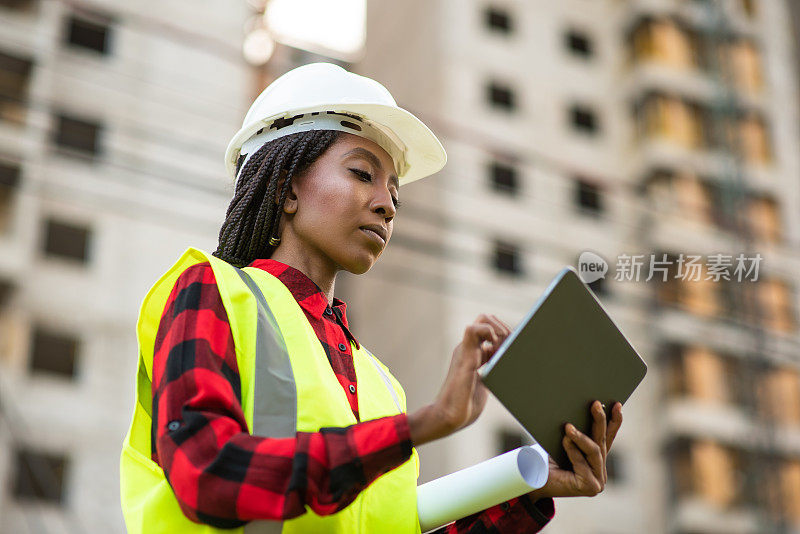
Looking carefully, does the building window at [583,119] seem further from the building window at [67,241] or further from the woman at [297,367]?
the woman at [297,367]

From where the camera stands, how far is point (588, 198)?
3169cm

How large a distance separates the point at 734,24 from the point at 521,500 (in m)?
33.4

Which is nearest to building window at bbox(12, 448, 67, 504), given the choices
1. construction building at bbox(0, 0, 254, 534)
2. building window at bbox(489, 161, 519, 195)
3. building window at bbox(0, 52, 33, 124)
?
construction building at bbox(0, 0, 254, 534)

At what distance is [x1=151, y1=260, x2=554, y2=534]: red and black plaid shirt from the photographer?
7.58 ft

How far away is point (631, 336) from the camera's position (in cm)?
3009

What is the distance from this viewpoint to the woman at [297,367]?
2340 millimetres

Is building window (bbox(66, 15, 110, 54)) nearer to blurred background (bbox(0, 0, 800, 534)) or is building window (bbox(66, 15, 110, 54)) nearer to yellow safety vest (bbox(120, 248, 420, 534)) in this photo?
blurred background (bbox(0, 0, 800, 534))

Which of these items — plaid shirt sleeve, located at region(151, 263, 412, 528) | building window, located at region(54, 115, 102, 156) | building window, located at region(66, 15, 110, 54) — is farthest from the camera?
building window, located at region(66, 15, 110, 54)

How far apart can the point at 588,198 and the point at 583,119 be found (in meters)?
2.34

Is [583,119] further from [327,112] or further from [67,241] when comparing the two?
[327,112]

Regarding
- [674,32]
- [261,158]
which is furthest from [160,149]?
[261,158]

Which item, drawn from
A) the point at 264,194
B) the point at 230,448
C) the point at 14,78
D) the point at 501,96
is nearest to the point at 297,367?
the point at 230,448

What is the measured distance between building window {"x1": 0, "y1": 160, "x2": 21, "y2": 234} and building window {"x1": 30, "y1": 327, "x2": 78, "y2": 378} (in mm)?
2241

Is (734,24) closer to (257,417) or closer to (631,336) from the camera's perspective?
(631,336)
